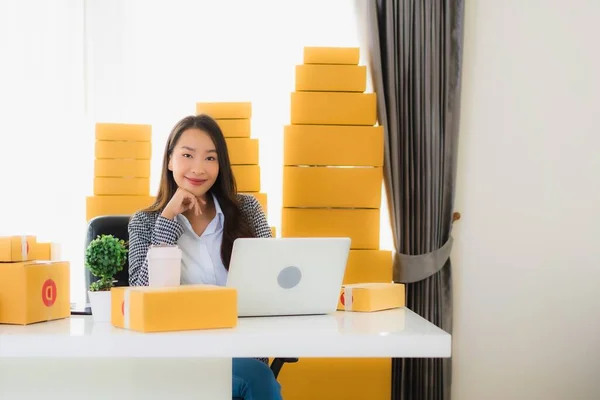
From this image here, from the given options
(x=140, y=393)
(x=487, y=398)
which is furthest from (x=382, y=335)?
(x=487, y=398)

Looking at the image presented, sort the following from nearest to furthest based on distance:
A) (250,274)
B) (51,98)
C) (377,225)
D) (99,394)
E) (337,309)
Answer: (99,394) < (250,274) < (337,309) < (377,225) < (51,98)

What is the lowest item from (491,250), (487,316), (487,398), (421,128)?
(487,398)

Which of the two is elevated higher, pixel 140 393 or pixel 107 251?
pixel 107 251

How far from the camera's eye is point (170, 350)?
1389 millimetres

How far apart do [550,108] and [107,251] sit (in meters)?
2.42

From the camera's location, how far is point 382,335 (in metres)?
1.44

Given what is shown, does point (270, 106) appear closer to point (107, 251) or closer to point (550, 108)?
point (550, 108)

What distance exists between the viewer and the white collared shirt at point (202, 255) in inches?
92.0

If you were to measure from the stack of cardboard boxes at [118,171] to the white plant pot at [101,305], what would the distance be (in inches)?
53.3

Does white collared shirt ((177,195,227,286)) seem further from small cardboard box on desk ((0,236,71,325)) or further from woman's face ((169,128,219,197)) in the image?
small cardboard box on desk ((0,236,71,325))

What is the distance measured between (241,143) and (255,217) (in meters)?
0.45

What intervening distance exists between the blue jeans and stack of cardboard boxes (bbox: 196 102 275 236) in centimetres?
113

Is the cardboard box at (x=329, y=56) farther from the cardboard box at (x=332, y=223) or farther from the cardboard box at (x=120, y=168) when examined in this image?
the cardboard box at (x=120, y=168)

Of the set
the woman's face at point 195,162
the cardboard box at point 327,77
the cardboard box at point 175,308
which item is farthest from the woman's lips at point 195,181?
the cardboard box at point 175,308
